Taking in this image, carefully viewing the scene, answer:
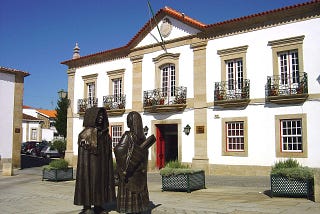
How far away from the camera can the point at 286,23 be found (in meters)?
16.2

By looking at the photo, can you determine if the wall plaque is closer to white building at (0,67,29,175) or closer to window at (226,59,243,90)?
window at (226,59,243,90)

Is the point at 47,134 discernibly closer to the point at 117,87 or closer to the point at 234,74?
the point at 117,87

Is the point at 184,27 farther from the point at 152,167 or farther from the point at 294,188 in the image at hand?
the point at 294,188

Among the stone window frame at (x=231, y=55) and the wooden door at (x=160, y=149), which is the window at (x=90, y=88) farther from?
the stone window frame at (x=231, y=55)

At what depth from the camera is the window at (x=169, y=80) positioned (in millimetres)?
20188

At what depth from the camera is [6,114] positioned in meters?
21.5

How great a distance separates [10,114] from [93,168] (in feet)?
53.9

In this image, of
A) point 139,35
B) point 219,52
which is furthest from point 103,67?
point 219,52

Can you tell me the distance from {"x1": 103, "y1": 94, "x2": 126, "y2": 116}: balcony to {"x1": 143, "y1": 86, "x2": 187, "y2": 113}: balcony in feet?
5.89

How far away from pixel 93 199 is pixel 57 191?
5240mm

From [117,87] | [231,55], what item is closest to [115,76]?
[117,87]

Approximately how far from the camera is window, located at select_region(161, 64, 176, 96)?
20.2 metres

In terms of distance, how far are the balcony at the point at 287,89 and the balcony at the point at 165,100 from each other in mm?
4548

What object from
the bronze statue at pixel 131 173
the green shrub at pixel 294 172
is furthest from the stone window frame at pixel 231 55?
the bronze statue at pixel 131 173
